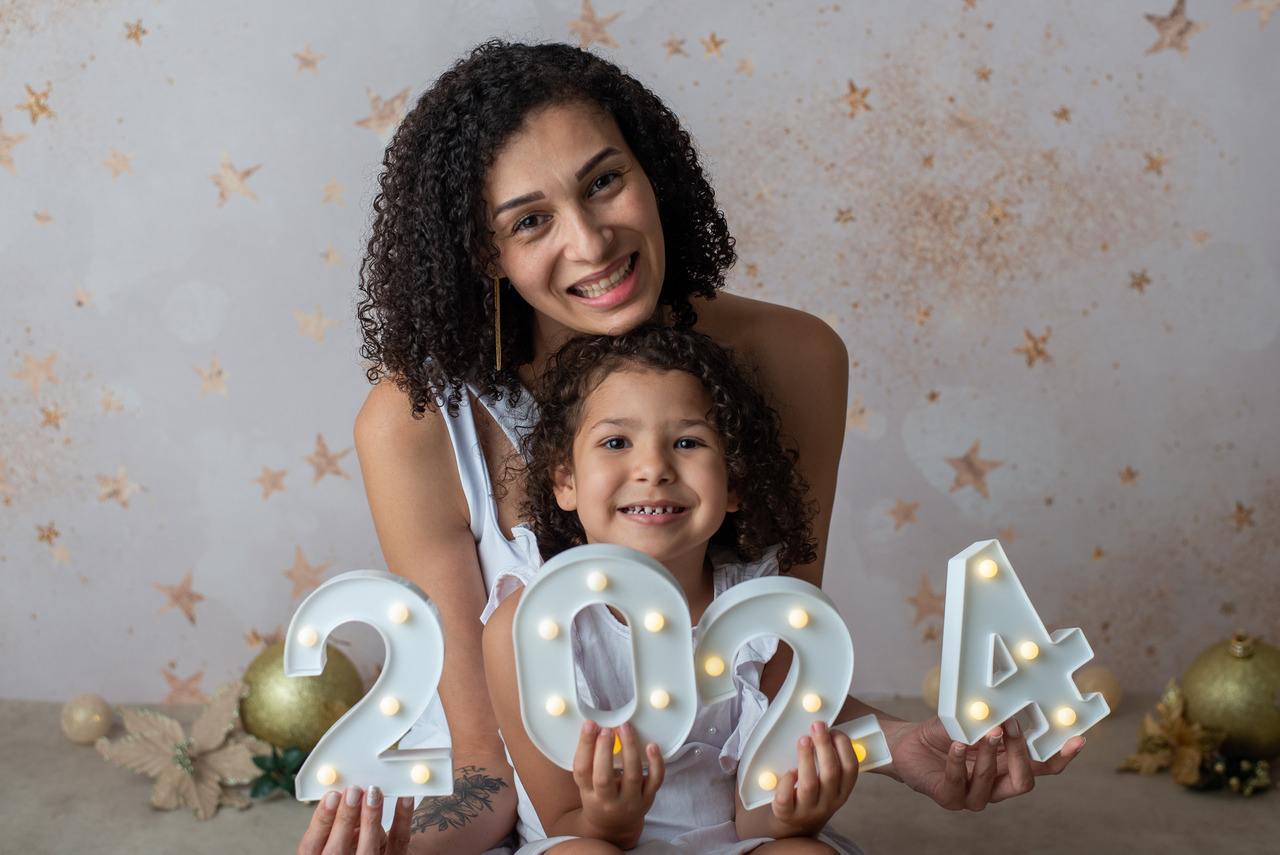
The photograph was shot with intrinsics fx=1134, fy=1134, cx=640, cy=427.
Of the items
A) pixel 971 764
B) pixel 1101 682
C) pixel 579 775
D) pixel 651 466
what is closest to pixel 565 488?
pixel 651 466

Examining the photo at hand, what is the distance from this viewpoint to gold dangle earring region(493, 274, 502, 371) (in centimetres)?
172

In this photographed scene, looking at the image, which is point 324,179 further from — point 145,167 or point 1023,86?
point 1023,86

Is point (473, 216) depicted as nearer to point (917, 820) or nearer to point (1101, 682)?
point (917, 820)

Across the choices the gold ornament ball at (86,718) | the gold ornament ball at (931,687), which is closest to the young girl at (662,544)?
the gold ornament ball at (931,687)

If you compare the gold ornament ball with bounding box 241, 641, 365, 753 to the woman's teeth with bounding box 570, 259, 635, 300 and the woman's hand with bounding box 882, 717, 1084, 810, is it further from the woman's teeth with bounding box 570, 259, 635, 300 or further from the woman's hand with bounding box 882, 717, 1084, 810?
the woman's hand with bounding box 882, 717, 1084, 810

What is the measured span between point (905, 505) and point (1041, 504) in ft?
1.17

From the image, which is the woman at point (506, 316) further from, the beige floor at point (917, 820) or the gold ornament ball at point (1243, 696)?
the gold ornament ball at point (1243, 696)

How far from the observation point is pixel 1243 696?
246 cm

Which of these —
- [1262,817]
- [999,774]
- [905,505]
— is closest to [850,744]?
[999,774]

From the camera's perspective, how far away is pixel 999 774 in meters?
1.45

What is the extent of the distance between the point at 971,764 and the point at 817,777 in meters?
0.29

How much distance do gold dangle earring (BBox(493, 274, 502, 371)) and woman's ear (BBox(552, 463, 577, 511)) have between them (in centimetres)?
23

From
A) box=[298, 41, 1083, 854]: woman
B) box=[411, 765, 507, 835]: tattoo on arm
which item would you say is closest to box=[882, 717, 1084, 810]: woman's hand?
box=[298, 41, 1083, 854]: woman

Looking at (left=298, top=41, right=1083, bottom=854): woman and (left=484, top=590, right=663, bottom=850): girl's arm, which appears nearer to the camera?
(left=484, top=590, right=663, bottom=850): girl's arm
